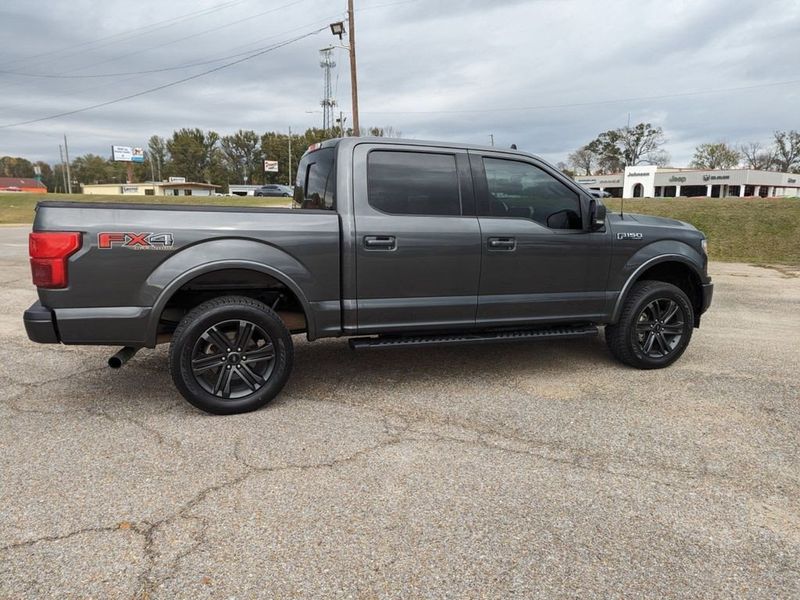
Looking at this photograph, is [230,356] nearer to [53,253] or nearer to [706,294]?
[53,253]

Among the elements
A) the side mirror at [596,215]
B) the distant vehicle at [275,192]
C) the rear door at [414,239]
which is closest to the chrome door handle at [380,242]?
the rear door at [414,239]

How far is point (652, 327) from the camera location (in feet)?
16.2

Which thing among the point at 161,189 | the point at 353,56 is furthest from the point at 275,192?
the point at 161,189

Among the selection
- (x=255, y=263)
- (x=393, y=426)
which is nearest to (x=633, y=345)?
(x=393, y=426)

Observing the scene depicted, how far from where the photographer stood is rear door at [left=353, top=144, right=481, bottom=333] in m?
4.11

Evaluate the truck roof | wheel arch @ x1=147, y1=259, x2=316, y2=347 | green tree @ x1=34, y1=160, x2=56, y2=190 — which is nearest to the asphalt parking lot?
wheel arch @ x1=147, y1=259, x2=316, y2=347

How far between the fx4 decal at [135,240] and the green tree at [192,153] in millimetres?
104156

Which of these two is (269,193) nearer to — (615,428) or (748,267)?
(748,267)

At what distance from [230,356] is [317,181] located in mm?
1664

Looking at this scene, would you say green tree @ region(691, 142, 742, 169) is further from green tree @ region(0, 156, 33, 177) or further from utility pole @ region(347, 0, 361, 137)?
green tree @ region(0, 156, 33, 177)

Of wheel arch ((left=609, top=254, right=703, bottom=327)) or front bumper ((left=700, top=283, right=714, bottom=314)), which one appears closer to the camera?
wheel arch ((left=609, top=254, right=703, bottom=327))

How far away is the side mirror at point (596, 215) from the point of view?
4484 millimetres

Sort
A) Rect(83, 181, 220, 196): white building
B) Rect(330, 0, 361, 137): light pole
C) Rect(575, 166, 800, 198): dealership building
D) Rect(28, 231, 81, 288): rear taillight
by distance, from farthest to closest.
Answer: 1. Rect(83, 181, 220, 196): white building
2. Rect(575, 166, 800, 198): dealership building
3. Rect(330, 0, 361, 137): light pole
4. Rect(28, 231, 81, 288): rear taillight

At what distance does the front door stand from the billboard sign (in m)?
126
